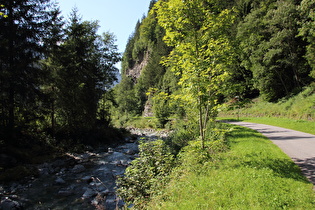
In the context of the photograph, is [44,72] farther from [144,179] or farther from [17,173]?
[144,179]

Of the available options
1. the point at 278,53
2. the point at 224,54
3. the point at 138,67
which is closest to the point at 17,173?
the point at 224,54

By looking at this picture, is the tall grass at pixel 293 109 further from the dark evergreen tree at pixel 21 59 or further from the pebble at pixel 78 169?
the dark evergreen tree at pixel 21 59

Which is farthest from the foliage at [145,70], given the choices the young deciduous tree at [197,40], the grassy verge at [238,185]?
the grassy verge at [238,185]

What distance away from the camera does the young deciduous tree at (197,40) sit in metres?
5.79

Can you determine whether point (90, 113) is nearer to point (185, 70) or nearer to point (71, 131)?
point (71, 131)

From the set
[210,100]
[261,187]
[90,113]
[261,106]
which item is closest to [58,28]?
[90,113]

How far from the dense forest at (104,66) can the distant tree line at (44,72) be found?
0.07 meters

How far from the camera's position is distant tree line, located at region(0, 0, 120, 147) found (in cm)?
1248

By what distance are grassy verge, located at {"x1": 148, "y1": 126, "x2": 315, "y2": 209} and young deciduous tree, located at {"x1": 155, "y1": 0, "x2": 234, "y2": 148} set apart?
231cm

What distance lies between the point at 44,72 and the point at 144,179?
13036 millimetres

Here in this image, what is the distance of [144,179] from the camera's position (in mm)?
5953

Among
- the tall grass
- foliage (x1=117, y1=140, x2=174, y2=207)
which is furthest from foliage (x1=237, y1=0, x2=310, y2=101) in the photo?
foliage (x1=117, y1=140, x2=174, y2=207)

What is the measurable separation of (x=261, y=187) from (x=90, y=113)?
61.4ft

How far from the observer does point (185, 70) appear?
609 centimetres
